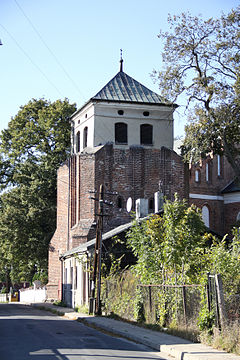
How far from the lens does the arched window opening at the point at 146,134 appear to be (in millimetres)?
41562

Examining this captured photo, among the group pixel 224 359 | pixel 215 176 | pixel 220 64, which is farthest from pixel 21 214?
pixel 224 359

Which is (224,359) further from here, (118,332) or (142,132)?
(142,132)

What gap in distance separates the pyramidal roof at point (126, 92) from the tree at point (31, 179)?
25.3 ft

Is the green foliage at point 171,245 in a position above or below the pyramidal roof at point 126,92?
below

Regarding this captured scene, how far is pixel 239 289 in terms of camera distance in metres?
15.1

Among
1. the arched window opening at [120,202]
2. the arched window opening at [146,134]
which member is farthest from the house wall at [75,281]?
the arched window opening at [146,134]

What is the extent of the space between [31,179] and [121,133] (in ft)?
38.5

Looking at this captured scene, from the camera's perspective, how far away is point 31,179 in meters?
49.0

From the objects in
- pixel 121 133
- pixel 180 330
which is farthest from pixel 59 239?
pixel 180 330

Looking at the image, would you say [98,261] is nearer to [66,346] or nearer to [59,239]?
[66,346]

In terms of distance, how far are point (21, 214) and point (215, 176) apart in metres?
19.2

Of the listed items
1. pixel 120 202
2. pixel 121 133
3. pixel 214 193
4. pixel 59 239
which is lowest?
pixel 59 239

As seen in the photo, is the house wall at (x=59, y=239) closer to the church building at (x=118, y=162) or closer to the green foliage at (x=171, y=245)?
the church building at (x=118, y=162)

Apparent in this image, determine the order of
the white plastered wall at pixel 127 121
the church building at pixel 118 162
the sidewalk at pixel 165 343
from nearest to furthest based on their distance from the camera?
1. the sidewalk at pixel 165 343
2. the church building at pixel 118 162
3. the white plastered wall at pixel 127 121
